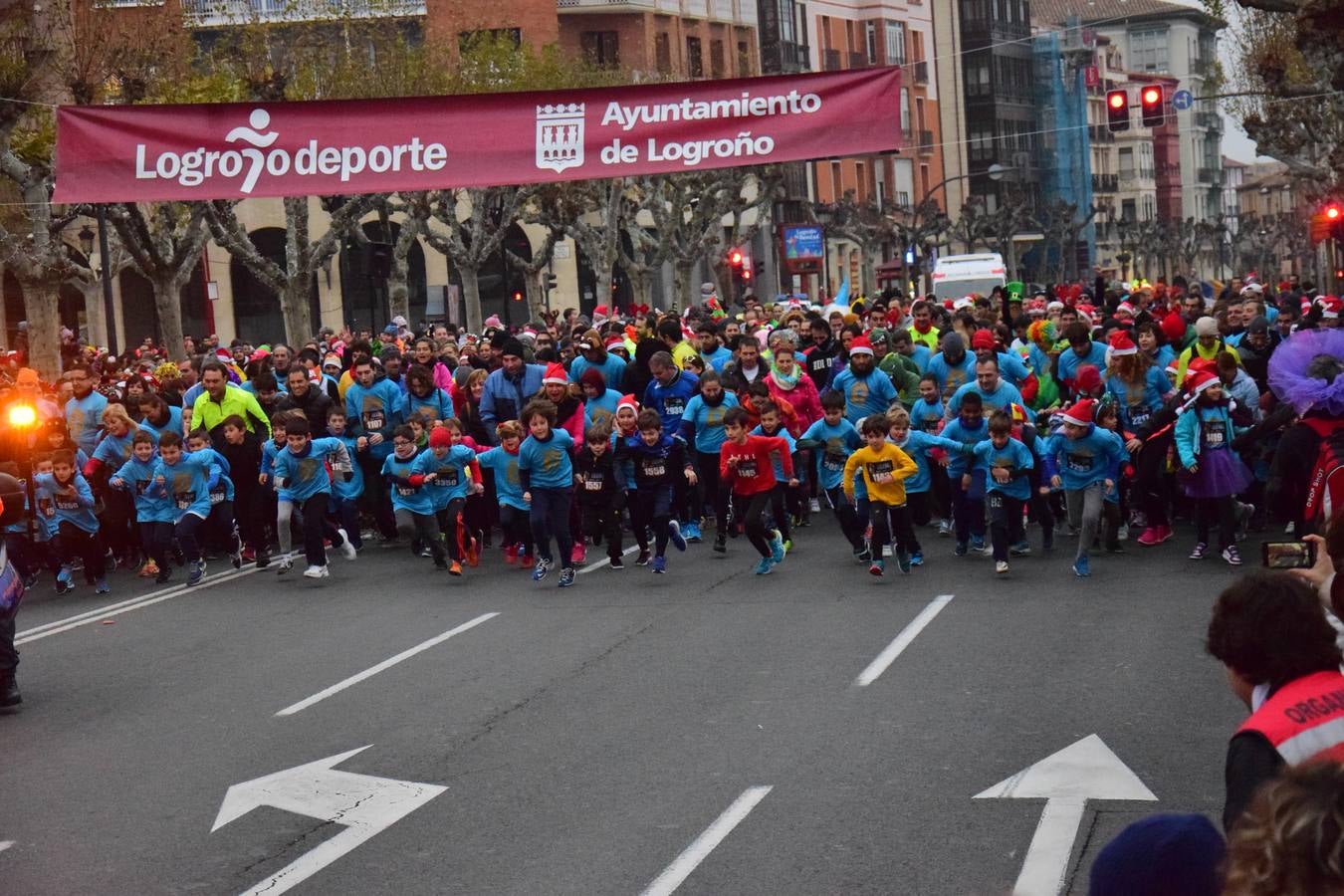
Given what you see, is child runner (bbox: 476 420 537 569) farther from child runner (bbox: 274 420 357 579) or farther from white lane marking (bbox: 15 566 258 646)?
white lane marking (bbox: 15 566 258 646)

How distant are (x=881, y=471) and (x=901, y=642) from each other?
10.1ft

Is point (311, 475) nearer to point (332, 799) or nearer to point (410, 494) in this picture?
point (410, 494)

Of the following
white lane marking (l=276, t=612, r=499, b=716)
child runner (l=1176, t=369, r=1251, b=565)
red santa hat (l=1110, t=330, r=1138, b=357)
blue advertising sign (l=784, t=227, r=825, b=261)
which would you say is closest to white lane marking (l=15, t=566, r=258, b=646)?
white lane marking (l=276, t=612, r=499, b=716)

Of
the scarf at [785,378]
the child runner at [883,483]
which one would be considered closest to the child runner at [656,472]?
the child runner at [883,483]

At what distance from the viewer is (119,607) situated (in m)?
16.3

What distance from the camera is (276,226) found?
58.9 metres

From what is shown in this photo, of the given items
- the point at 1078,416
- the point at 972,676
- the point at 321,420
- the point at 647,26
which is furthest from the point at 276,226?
the point at 972,676

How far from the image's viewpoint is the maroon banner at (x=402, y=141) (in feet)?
51.8

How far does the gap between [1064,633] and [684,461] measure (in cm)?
504

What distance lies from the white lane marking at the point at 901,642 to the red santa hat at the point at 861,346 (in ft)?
14.1

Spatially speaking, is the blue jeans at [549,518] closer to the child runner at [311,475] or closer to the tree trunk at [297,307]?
the child runner at [311,475]

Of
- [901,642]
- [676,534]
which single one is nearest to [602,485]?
[676,534]

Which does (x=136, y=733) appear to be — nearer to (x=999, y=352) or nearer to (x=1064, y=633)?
(x=1064, y=633)

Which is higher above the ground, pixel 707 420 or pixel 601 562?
pixel 707 420
